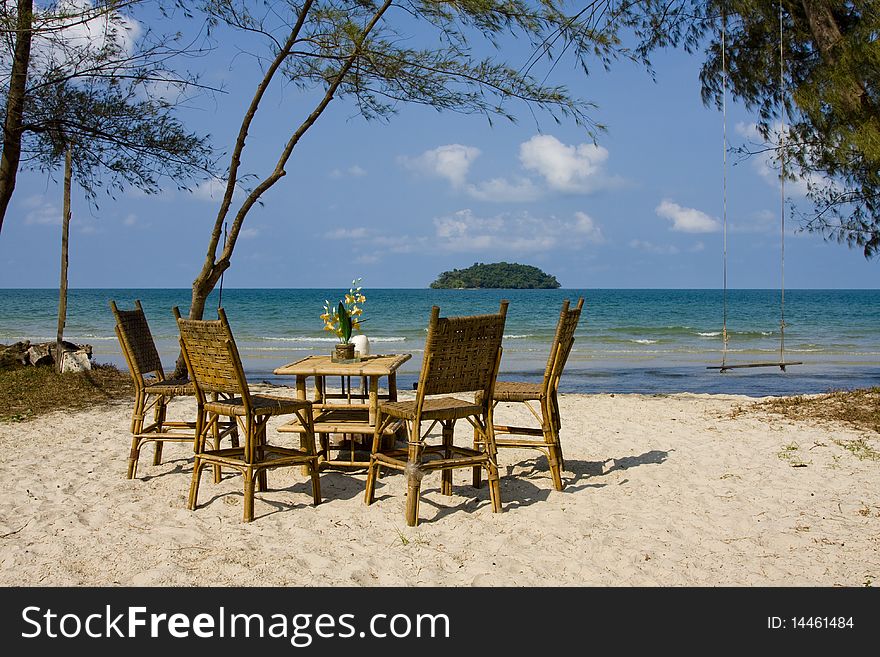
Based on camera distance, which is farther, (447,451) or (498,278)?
(498,278)

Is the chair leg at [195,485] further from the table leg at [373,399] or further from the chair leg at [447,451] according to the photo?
the chair leg at [447,451]

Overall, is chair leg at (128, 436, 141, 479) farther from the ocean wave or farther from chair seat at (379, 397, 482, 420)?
the ocean wave

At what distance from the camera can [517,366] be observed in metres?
14.6

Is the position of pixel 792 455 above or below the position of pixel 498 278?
below

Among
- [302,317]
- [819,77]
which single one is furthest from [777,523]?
[302,317]

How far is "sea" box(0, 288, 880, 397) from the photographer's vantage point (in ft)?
40.3

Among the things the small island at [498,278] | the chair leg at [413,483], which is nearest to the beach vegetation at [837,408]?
the chair leg at [413,483]

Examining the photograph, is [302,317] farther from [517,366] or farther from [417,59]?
[417,59]

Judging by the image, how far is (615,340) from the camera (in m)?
21.0

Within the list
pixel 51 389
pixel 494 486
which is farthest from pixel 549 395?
pixel 51 389

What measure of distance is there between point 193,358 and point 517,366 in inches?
429

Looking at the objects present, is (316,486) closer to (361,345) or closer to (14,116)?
(361,345)

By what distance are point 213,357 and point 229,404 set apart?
0.85ft

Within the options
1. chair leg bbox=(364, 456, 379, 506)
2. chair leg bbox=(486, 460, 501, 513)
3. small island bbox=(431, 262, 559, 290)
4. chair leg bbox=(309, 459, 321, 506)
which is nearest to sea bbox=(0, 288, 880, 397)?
chair leg bbox=(309, 459, 321, 506)
